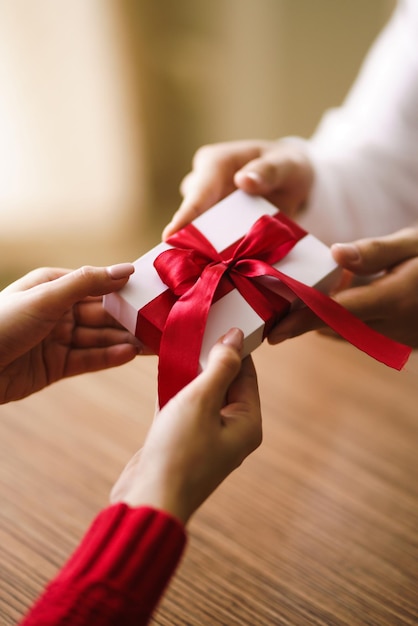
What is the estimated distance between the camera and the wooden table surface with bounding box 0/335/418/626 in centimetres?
55

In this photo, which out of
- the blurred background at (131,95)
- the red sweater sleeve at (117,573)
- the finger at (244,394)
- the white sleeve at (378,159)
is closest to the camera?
the red sweater sleeve at (117,573)

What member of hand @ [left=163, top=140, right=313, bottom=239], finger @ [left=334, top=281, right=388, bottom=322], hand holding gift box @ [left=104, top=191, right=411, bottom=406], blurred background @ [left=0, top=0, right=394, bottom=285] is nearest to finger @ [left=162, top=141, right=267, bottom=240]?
hand @ [left=163, top=140, right=313, bottom=239]

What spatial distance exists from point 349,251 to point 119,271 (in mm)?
247

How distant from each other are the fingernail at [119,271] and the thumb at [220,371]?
0.11 metres

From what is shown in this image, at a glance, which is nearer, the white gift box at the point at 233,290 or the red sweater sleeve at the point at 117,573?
the red sweater sleeve at the point at 117,573

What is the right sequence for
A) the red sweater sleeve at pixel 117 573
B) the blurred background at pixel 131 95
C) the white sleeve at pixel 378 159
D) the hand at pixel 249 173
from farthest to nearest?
the blurred background at pixel 131 95
the white sleeve at pixel 378 159
the hand at pixel 249 173
the red sweater sleeve at pixel 117 573

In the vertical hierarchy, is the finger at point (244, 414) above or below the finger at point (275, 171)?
below

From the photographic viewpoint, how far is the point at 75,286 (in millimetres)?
533

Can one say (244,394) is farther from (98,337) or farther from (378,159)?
(378,159)

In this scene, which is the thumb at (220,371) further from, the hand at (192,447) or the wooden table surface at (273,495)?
the wooden table surface at (273,495)

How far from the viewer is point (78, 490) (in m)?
0.64

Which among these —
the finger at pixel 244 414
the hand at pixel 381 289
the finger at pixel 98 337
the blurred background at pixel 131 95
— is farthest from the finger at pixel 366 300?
the blurred background at pixel 131 95

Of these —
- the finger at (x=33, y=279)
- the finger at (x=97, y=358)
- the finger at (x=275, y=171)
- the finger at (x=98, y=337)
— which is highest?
the finger at (x=275, y=171)

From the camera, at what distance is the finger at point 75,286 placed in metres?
0.53
